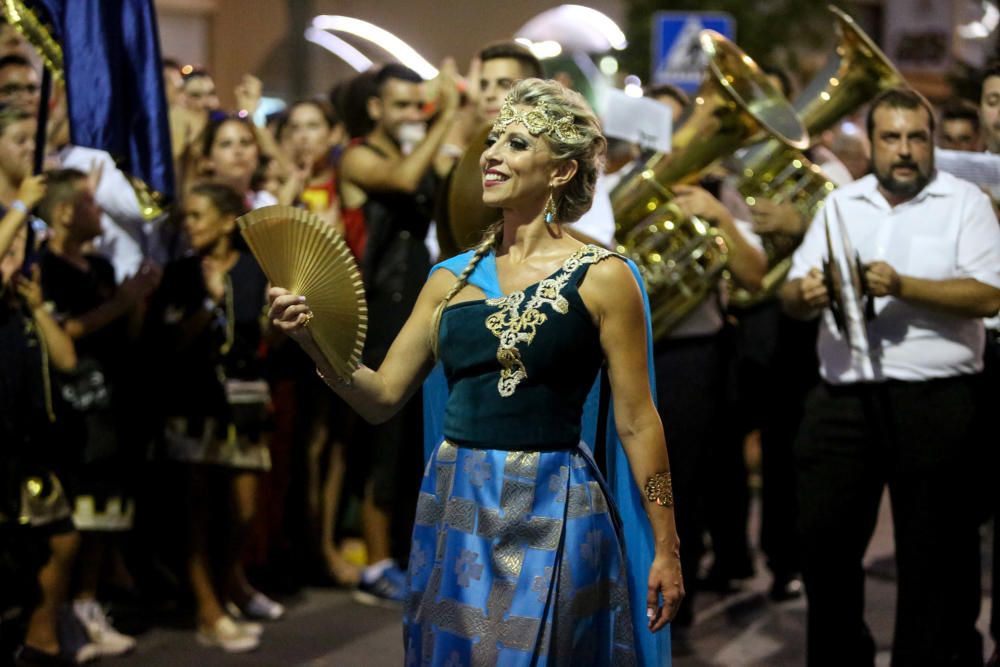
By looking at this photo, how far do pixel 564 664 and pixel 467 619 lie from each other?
0.87 ft

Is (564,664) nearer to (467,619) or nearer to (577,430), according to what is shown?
(467,619)

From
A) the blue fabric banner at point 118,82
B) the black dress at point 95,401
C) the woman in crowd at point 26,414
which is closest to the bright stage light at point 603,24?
the black dress at point 95,401

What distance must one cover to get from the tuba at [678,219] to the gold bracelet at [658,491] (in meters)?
2.66

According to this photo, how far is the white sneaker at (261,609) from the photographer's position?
23.6 feet

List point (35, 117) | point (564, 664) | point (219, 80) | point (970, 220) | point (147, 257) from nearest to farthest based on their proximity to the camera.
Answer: point (564, 664) → point (970, 220) → point (35, 117) → point (147, 257) → point (219, 80)

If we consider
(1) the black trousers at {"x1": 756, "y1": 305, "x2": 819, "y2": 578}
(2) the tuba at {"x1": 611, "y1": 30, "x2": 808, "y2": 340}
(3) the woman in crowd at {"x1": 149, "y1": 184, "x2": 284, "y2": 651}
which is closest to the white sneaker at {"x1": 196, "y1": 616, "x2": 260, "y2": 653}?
(3) the woman in crowd at {"x1": 149, "y1": 184, "x2": 284, "y2": 651}

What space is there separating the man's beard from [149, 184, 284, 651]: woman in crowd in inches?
112

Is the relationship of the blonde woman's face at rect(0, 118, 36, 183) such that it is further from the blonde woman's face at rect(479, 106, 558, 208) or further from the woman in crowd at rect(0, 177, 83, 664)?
the blonde woman's face at rect(479, 106, 558, 208)

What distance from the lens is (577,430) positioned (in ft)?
13.1

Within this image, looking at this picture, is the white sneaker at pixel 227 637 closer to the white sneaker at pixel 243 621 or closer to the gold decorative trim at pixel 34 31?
the white sneaker at pixel 243 621

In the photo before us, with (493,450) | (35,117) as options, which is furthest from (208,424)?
(493,450)

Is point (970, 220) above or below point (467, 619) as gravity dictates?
above

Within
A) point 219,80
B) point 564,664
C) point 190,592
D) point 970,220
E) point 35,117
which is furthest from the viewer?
point 219,80

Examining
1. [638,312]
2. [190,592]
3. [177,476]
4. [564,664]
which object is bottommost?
[190,592]
